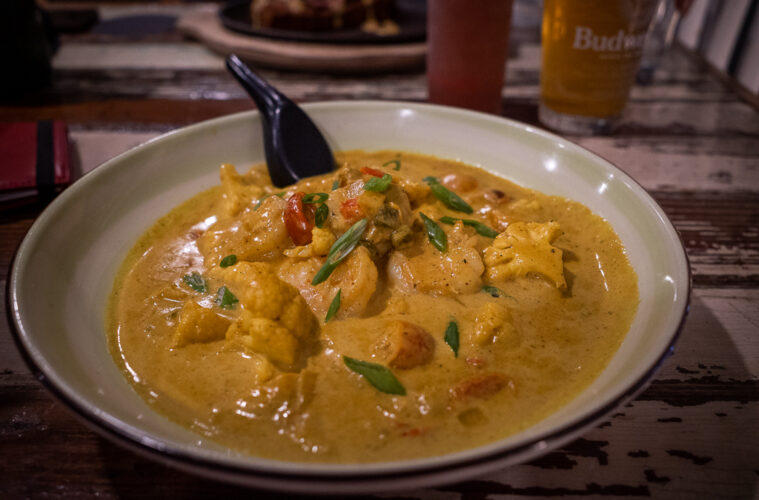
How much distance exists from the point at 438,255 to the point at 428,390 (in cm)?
50

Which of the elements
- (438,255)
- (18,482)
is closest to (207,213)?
(438,255)

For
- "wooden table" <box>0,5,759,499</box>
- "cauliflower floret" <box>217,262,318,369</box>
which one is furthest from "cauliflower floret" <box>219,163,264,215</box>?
"wooden table" <box>0,5,759,499</box>

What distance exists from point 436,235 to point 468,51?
1.41 meters

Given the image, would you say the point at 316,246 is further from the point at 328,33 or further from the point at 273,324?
the point at 328,33

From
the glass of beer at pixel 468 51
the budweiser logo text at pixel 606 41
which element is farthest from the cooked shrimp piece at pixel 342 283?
the budweiser logo text at pixel 606 41

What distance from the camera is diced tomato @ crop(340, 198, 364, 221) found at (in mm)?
1688

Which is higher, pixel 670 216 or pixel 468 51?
pixel 468 51

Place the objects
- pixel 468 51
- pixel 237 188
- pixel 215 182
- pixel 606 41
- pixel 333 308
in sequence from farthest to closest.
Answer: pixel 468 51, pixel 606 41, pixel 215 182, pixel 237 188, pixel 333 308

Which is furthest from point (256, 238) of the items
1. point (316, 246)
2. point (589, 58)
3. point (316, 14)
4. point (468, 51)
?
point (316, 14)

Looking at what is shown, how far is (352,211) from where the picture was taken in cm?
169

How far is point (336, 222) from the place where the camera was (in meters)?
1.71

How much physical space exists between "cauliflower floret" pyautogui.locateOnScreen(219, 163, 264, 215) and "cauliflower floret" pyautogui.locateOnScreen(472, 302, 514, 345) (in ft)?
3.17

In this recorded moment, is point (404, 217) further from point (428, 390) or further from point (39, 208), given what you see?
point (39, 208)

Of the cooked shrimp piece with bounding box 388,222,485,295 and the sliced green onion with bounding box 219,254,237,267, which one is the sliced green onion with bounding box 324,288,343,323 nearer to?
the cooked shrimp piece with bounding box 388,222,485,295
